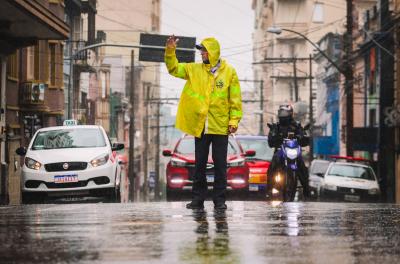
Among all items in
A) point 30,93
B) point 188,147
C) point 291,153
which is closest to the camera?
point 291,153

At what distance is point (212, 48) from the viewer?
10664 millimetres

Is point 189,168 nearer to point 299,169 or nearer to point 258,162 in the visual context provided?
point 258,162

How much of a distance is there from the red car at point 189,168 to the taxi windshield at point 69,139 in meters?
1.52

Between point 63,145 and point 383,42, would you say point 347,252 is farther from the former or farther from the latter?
point 383,42

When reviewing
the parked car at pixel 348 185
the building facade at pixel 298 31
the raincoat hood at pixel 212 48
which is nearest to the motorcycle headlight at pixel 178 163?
the raincoat hood at pixel 212 48

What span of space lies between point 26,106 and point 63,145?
17.3 meters

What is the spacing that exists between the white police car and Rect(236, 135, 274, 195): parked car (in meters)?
4.00

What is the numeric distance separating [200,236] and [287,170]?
835 centimetres

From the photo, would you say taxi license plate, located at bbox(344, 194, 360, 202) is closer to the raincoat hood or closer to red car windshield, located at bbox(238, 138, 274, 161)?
red car windshield, located at bbox(238, 138, 274, 161)

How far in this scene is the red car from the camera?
19219 millimetres

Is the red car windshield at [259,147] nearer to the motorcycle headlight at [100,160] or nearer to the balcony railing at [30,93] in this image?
the motorcycle headlight at [100,160]

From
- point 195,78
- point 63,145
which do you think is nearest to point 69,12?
point 63,145

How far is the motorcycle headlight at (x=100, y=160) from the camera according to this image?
17469mm

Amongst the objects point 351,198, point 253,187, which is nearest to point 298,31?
point 351,198
